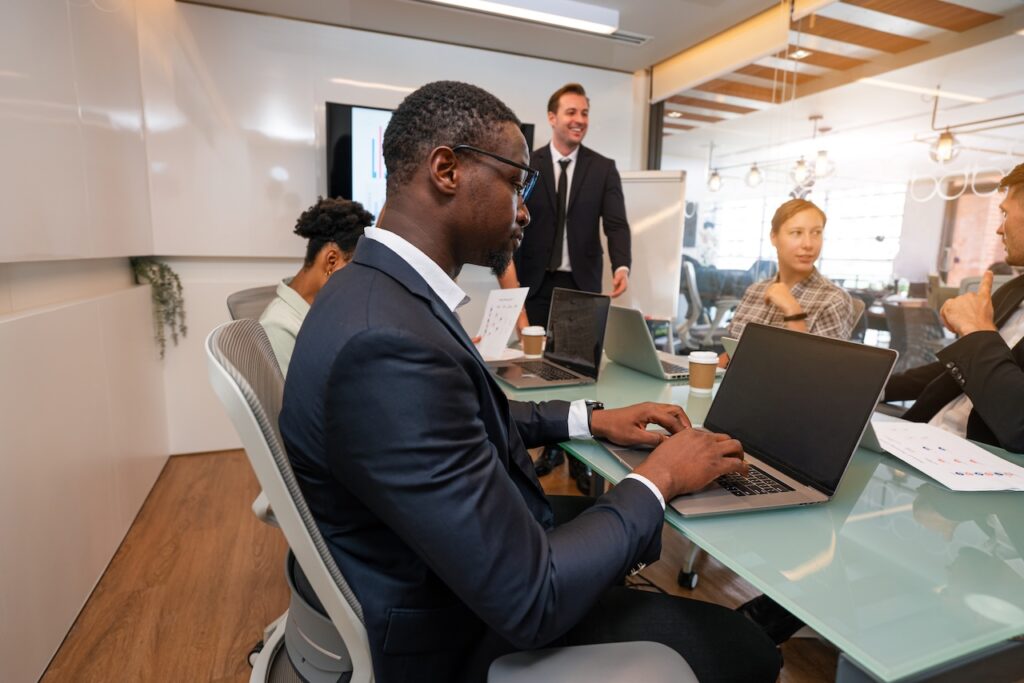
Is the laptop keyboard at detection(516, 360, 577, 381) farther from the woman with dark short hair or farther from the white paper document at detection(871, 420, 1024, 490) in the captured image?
the white paper document at detection(871, 420, 1024, 490)

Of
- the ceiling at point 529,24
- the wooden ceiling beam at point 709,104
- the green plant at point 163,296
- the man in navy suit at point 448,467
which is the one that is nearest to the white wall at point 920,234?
the wooden ceiling beam at point 709,104

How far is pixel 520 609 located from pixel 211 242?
10.8ft

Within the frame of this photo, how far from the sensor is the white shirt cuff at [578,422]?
1229 mm

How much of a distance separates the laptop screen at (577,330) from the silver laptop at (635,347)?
99 millimetres

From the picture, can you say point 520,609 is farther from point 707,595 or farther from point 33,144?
point 33,144

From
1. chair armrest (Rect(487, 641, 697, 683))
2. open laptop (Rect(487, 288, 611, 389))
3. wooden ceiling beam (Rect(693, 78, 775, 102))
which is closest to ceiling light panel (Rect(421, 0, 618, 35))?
wooden ceiling beam (Rect(693, 78, 775, 102))

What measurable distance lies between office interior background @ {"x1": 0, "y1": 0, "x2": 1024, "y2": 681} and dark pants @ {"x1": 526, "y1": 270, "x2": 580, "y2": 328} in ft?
3.02

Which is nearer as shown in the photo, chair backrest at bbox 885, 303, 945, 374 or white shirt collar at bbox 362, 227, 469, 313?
white shirt collar at bbox 362, 227, 469, 313

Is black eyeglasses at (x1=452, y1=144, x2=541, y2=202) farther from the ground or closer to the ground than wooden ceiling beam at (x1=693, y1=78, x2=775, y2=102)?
closer to the ground

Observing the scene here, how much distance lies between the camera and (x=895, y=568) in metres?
0.72

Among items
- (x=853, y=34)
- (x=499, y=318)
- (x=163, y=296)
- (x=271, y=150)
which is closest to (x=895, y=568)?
(x=499, y=318)

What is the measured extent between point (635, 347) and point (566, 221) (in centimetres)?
144

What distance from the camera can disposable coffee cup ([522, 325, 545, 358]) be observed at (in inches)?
82.0

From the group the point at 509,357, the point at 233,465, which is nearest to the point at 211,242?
the point at 233,465
